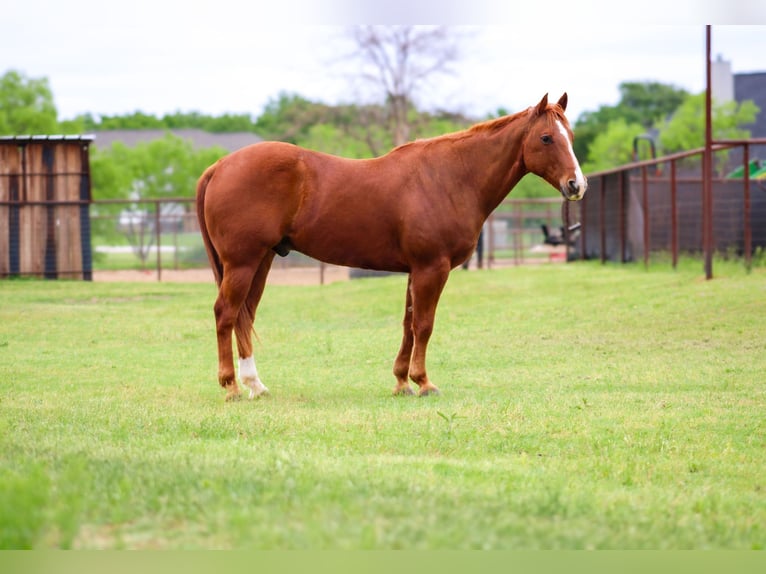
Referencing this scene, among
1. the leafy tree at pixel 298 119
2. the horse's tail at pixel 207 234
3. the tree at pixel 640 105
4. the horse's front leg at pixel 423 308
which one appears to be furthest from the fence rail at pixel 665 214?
the tree at pixel 640 105

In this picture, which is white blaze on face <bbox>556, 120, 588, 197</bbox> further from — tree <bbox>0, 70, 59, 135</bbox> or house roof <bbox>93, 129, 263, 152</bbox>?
house roof <bbox>93, 129, 263, 152</bbox>

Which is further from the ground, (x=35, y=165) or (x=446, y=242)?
(x=35, y=165)

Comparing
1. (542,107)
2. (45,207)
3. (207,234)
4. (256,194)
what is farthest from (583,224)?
(256,194)

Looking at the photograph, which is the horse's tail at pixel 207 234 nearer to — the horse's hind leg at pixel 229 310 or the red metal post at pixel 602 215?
the horse's hind leg at pixel 229 310

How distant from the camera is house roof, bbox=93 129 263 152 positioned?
79125 mm

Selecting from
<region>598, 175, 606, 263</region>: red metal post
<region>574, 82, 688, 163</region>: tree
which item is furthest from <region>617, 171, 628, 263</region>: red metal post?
<region>574, 82, 688, 163</region>: tree

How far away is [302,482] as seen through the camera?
16.2 ft

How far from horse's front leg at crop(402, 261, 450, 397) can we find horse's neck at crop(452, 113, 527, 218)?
2.44 feet

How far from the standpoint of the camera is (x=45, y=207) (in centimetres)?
2541

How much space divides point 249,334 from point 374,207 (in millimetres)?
1538

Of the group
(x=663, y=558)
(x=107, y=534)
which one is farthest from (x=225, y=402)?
(x=663, y=558)

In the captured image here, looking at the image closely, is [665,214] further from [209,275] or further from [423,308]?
[423,308]

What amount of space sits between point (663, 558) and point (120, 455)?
10.3 ft

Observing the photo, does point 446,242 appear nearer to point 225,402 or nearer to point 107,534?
point 225,402
